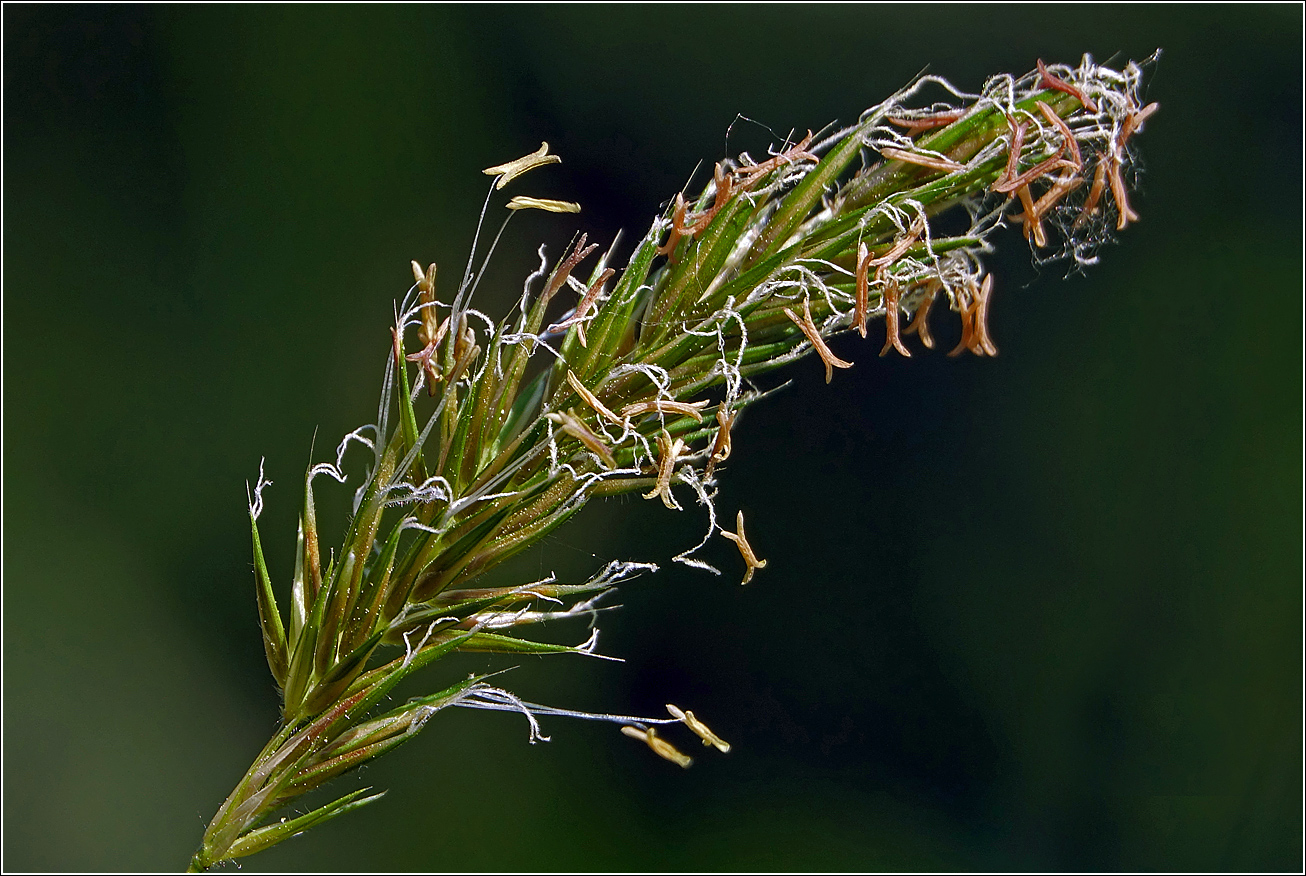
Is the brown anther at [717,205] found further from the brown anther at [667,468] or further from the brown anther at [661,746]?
the brown anther at [661,746]

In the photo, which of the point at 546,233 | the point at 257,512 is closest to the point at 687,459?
the point at 257,512

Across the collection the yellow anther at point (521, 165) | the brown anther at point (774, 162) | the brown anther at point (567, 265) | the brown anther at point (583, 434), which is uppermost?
the yellow anther at point (521, 165)

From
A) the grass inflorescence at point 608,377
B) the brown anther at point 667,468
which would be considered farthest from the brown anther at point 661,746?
the brown anther at point 667,468

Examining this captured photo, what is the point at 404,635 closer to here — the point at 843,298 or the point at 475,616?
the point at 475,616

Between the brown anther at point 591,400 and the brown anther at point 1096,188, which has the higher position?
the brown anther at point 1096,188

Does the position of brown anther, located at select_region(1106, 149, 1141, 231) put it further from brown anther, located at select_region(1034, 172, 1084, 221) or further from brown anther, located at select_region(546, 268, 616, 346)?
brown anther, located at select_region(546, 268, 616, 346)

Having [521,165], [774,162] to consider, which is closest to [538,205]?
[521,165]

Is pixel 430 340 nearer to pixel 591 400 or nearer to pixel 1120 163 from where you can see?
pixel 591 400
